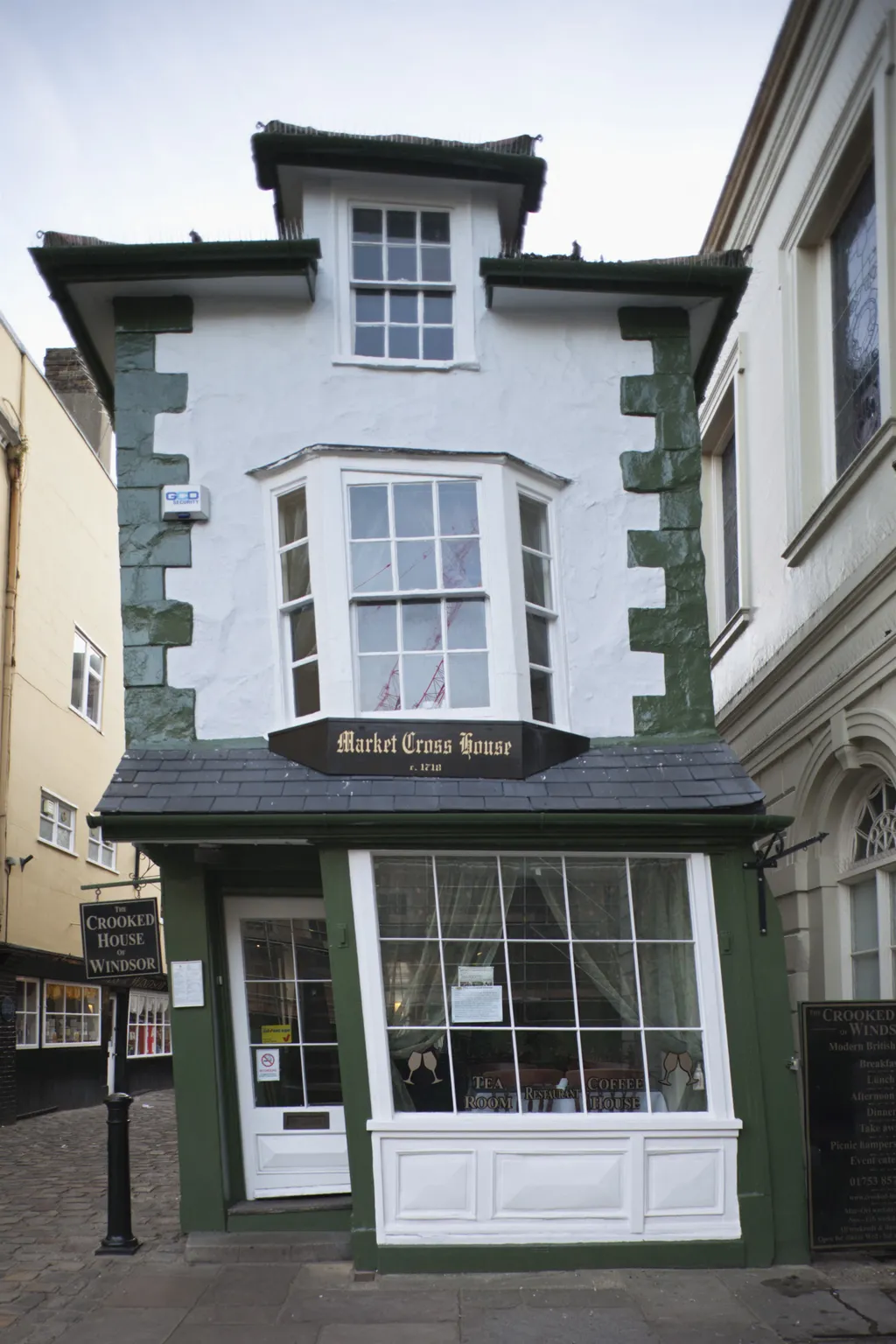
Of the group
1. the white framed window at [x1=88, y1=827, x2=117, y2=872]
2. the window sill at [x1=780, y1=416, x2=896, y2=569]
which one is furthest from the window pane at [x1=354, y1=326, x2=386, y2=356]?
the white framed window at [x1=88, y1=827, x2=117, y2=872]

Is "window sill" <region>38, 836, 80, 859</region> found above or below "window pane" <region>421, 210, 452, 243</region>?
below

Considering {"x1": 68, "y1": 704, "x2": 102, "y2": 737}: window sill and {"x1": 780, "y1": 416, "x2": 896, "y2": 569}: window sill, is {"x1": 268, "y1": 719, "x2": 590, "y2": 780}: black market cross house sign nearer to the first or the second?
{"x1": 780, "y1": 416, "x2": 896, "y2": 569}: window sill

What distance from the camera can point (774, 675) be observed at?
11688mm

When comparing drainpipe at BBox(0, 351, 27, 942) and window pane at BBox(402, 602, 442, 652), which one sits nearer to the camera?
window pane at BBox(402, 602, 442, 652)

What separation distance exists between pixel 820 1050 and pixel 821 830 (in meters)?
3.15

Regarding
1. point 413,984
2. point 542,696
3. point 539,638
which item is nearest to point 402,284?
point 539,638

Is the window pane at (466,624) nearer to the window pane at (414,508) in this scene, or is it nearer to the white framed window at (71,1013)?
the window pane at (414,508)

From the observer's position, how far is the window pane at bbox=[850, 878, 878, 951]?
10.0m

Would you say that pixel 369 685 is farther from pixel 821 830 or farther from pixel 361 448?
pixel 821 830

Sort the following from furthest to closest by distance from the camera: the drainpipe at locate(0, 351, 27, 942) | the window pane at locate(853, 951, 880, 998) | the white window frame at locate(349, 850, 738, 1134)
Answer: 1. the drainpipe at locate(0, 351, 27, 942)
2. the window pane at locate(853, 951, 880, 998)
3. the white window frame at locate(349, 850, 738, 1134)

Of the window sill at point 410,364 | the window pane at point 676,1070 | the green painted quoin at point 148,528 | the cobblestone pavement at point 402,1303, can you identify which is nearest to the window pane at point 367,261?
the window sill at point 410,364

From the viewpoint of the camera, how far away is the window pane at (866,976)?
9.91m

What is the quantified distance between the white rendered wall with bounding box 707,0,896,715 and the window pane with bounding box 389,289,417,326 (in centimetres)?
356

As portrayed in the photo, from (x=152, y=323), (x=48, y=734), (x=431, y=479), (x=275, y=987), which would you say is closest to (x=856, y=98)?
(x=431, y=479)
